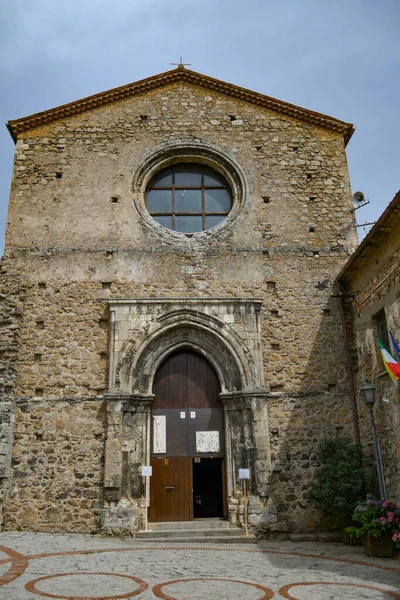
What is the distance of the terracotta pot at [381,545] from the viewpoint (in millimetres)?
7430

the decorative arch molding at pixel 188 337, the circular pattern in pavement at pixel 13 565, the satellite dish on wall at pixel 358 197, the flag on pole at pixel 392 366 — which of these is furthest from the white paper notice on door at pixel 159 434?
the satellite dish on wall at pixel 358 197

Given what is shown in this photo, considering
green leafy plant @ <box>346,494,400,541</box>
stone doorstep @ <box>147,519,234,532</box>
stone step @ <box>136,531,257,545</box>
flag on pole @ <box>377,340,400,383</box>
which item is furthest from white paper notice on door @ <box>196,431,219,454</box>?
flag on pole @ <box>377,340,400,383</box>

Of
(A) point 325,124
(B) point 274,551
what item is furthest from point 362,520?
(A) point 325,124

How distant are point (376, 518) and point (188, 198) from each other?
772 centimetres

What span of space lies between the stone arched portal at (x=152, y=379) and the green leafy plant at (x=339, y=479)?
100cm

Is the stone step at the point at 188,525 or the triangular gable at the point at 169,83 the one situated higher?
the triangular gable at the point at 169,83

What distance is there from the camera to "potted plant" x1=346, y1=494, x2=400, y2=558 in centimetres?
742

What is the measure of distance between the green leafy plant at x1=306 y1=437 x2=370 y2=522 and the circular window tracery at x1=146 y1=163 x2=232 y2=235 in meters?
5.49

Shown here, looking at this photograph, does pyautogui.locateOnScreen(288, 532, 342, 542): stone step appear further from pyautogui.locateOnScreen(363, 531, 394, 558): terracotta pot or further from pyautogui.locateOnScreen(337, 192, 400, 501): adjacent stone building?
pyautogui.locateOnScreen(363, 531, 394, 558): terracotta pot

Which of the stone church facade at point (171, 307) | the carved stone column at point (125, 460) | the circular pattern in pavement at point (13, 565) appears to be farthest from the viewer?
the stone church facade at point (171, 307)

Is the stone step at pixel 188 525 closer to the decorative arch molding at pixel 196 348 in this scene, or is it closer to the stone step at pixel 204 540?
the stone step at pixel 204 540

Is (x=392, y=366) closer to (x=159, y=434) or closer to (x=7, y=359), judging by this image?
(x=159, y=434)

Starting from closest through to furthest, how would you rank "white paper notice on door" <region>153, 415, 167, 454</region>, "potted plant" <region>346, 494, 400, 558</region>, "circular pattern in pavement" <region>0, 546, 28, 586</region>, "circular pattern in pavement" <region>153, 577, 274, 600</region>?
"circular pattern in pavement" <region>153, 577, 274, 600</region>
"circular pattern in pavement" <region>0, 546, 28, 586</region>
"potted plant" <region>346, 494, 400, 558</region>
"white paper notice on door" <region>153, 415, 167, 454</region>

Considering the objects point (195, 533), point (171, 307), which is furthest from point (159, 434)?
point (171, 307)
